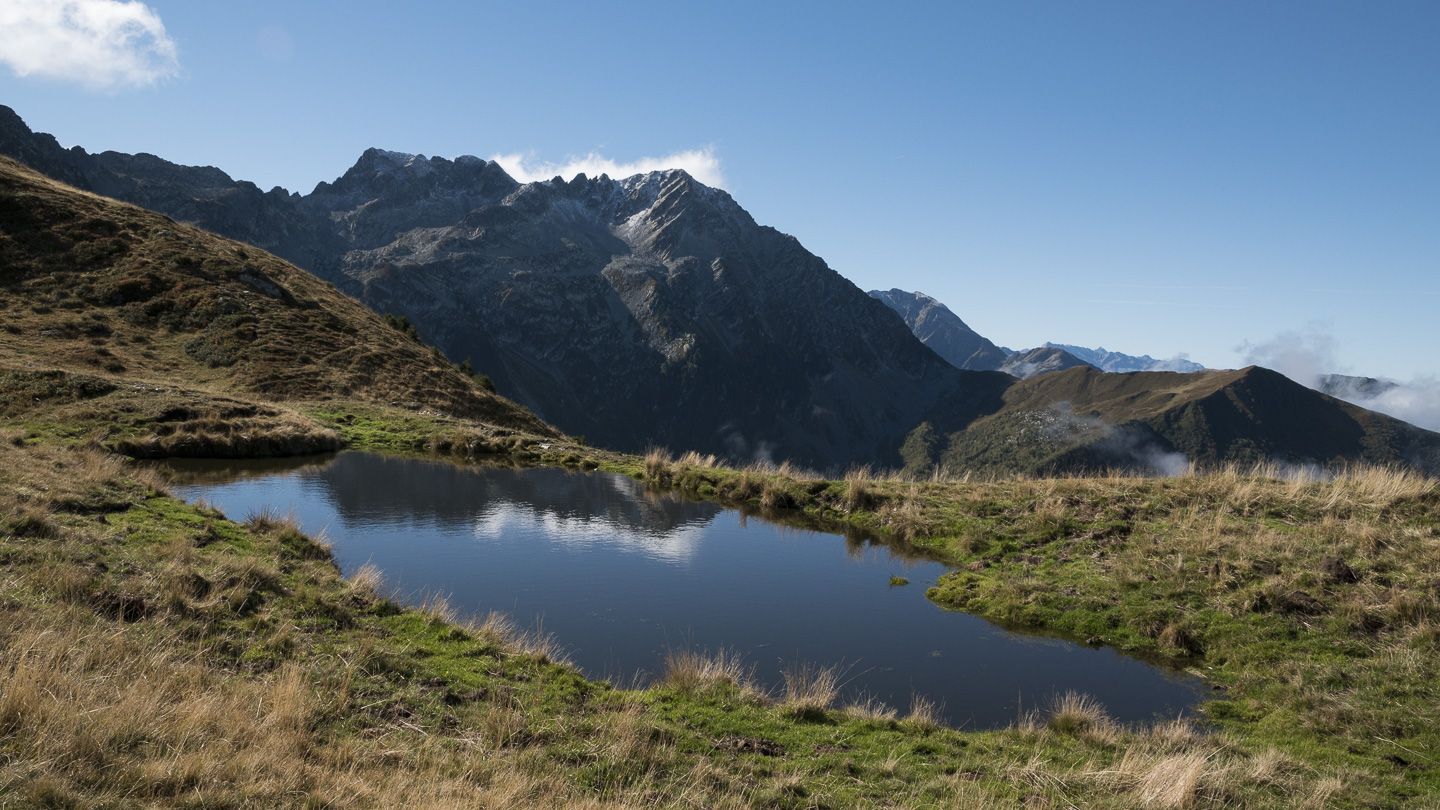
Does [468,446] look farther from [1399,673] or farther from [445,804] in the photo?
[1399,673]

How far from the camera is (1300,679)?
1323 cm

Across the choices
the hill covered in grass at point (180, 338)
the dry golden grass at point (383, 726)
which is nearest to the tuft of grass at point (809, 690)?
the dry golden grass at point (383, 726)

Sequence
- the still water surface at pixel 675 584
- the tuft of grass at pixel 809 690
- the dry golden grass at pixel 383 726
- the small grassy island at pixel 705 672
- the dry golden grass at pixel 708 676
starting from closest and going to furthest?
the dry golden grass at pixel 383 726, the small grassy island at pixel 705 672, the tuft of grass at pixel 809 690, the dry golden grass at pixel 708 676, the still water surface at pixel 675 584

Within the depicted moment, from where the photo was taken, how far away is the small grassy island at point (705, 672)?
22.6ft

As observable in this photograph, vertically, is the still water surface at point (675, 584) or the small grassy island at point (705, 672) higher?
the small grassy island at point (705, 672)

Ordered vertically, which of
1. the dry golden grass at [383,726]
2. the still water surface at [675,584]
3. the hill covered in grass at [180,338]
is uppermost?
the hill covered in grass at [180,338]

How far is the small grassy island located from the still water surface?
1053mm

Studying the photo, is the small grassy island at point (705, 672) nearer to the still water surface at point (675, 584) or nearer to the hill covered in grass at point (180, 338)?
the still water surface at point (675, 584)

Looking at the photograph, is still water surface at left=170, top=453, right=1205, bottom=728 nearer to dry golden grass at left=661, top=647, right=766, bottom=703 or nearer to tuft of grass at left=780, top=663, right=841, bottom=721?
tuft of grass at left=780, top=663, right=841, bottom=721

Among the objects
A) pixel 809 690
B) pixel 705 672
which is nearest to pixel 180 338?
pixel 705 672

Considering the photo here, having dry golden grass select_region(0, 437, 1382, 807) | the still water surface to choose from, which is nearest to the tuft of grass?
dry golden grass select_region(0, 437, 1382, 807)

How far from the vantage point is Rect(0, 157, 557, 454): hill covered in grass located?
32219 mm

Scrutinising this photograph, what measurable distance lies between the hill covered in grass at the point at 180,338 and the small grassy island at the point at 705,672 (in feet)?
16.1

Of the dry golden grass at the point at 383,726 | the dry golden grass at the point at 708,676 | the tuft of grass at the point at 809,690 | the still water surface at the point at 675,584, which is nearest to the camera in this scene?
the dry golden grass at the point at 383,726
